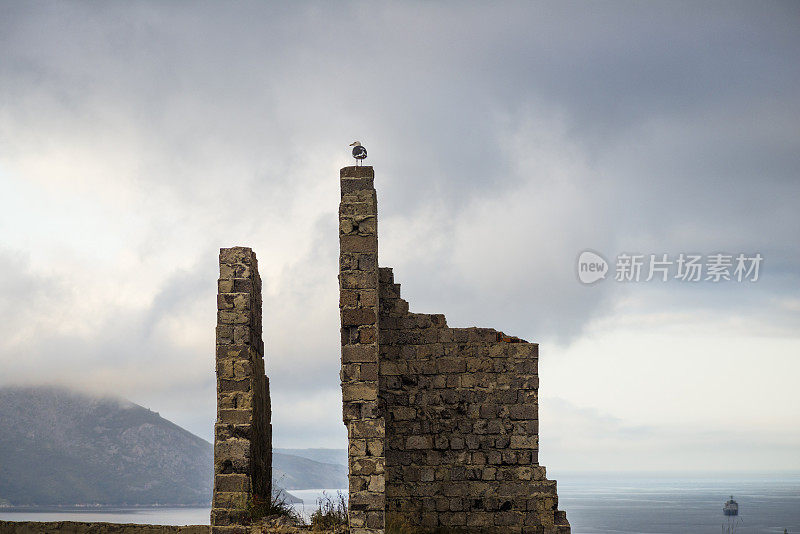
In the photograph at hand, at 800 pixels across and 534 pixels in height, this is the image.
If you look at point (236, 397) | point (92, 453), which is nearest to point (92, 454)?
point (92, 453)

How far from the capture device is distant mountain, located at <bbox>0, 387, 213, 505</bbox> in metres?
151

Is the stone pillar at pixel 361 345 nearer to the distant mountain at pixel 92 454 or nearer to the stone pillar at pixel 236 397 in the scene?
the stone pillar at pixel 236 397

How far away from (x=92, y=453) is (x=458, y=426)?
16187cm

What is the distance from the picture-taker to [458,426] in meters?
15.1

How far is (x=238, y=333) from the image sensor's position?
14.4 metres

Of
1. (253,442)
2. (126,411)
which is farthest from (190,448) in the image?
(253,442)

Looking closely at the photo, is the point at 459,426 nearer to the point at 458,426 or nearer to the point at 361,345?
the point at 458,426

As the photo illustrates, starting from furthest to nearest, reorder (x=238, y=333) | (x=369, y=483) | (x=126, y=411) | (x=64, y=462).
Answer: (x=126, y=411) < (x=64, y=462) < (x=238, y=333) < (x=369, y=483)

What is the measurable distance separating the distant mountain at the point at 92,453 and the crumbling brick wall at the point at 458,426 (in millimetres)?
143274

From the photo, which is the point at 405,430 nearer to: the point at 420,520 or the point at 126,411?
the point at 420,520

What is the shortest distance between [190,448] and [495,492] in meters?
157

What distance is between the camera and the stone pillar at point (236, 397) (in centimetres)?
1387

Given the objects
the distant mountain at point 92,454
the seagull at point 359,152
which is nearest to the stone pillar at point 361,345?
the seagull at point 359,152

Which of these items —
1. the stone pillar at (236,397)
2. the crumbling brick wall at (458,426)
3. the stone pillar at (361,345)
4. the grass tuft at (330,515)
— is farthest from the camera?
the crumbling brick wall at (458,426)
